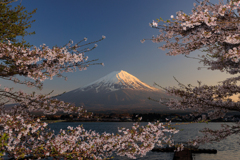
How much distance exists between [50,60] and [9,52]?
1150mm

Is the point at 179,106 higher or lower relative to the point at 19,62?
lower

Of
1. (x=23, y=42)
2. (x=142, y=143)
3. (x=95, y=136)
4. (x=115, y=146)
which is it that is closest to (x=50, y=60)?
(x=95, y=136)

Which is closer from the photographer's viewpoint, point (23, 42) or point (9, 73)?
point (9, 73)

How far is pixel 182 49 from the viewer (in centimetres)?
750

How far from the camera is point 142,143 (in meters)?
5.64

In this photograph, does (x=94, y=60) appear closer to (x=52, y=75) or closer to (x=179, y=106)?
(x=52, y=75)

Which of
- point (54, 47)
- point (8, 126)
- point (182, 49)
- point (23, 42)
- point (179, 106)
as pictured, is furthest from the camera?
point (23, 42)

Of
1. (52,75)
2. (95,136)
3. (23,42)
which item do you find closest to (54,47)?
(52,75)

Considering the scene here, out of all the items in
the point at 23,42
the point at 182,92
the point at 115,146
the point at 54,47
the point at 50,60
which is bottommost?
the point at 115,146

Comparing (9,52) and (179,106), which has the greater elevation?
(9,52)

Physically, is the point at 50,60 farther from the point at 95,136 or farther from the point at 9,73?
the point at 95,136

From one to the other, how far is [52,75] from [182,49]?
5.08 meters

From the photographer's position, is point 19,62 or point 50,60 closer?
point 19,62

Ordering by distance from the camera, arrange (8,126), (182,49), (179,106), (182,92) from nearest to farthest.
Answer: (8,126)
(182,49)
(182,92)
(179,106)
